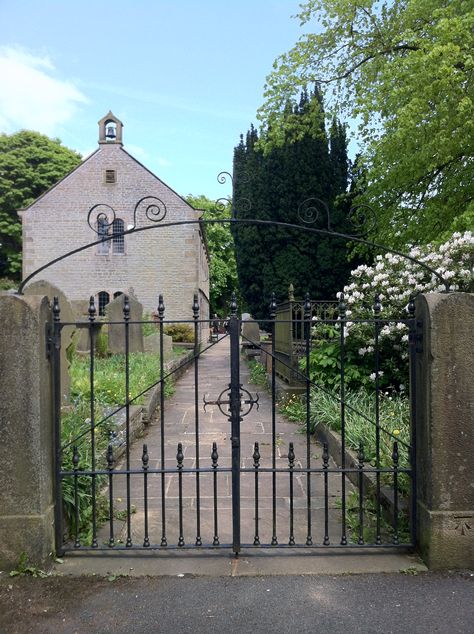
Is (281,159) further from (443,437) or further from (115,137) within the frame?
(443,437)

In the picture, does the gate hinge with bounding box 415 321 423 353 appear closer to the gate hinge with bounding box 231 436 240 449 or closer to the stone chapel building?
the gate hinge with bounding box 231 436 240 449

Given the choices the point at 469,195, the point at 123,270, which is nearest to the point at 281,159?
the point at 469,195

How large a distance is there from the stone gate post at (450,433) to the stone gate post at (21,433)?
261 centimetres

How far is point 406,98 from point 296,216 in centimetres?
660

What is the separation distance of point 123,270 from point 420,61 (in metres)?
19.9

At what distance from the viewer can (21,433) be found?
11.4ft

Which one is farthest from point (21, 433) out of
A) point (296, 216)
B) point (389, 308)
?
point (296, 216)

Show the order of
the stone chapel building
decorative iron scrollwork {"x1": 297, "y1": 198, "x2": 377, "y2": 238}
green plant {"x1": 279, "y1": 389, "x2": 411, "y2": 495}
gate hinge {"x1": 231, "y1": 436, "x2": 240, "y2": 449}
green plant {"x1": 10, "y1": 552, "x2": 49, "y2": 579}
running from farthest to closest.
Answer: the stone chapel building
green plant {"x1": 279, "y1": 389, "x2": 411, "y2": 495}
decorative iron scrollwork {"x1": 297, "y1": 198, "x2": 377, "y2": 238}
gate hinge {"x1": 231, "y1": 436, "x2": 240, "y2": 449}
green plant {"x1": 10, "y1": 552, "x2": 49, "y2": 579}

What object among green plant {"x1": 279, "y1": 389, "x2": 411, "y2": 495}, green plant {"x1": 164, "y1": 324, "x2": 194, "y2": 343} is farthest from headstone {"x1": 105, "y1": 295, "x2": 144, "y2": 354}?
green plant {"x1": 164, "y1": 324, "x2": 194, "y2": 343}

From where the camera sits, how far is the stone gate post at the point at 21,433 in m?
3.46

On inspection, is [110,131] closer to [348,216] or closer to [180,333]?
[180,333]

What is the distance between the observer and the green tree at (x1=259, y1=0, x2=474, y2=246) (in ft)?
37.5

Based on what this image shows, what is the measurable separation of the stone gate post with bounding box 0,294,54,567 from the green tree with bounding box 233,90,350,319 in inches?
605

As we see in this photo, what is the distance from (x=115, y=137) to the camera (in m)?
29.0
